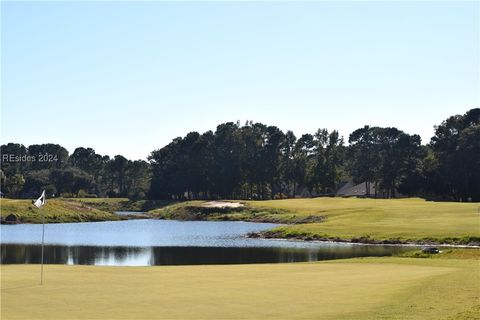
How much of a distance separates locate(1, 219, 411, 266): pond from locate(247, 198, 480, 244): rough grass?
17.6 ft

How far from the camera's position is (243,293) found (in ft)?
89.8

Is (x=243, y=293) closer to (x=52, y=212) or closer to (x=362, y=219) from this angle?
(x=362, y=219)

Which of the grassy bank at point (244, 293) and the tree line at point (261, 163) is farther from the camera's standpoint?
the tree line at point (261, 163)

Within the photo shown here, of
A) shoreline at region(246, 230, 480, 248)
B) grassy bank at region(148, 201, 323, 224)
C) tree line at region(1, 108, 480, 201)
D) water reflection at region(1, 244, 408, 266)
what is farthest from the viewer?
tree line at region(1, 108, 480, 201)

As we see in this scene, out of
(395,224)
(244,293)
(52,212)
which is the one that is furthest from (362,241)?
(52,212)

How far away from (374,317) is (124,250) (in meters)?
49.1

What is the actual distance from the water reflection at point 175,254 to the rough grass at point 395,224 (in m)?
7.32

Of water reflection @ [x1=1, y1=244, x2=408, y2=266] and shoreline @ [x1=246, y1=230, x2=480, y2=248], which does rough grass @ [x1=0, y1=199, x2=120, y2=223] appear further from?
water reflection @ [x1=1, y1=244, x2=408, y2=266]

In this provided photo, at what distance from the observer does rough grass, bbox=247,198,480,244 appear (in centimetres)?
7175

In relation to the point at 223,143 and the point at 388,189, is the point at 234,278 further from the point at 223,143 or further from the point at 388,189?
the point at 223,143

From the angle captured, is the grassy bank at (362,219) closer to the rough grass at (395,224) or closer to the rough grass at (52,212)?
the rough grass at (395,224)

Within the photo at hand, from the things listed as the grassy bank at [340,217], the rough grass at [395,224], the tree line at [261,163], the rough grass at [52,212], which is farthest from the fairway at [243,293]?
the tree line at [261,163]

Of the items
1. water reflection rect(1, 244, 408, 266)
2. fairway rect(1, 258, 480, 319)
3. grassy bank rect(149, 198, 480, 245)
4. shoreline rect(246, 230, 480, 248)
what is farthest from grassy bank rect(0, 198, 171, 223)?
fairway rect(1, 258, 480, 319)

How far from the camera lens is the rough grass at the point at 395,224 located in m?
71.8
